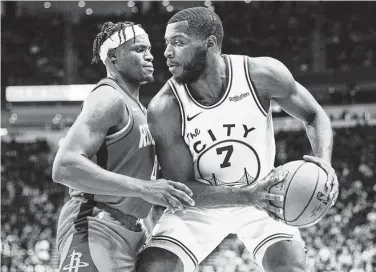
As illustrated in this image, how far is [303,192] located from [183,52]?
3.18ft

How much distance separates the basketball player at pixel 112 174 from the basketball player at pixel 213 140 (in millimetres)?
136

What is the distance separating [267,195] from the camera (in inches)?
115

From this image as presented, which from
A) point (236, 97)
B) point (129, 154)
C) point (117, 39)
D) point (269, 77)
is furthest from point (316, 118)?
point (117, 39)

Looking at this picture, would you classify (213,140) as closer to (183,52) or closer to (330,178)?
(183,52)

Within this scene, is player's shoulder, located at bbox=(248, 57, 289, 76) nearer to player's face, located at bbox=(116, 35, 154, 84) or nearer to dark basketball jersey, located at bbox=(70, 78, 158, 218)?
player's face, located at bbox=(116, 35, 154, 84)

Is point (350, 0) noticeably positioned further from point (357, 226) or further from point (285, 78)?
point (285, 78)

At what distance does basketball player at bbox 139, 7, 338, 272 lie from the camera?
3.26 meters

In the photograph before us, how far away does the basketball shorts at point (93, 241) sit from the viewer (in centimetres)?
294

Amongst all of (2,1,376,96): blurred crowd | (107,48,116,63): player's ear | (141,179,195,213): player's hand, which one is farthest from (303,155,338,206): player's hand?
(2,1,376,96): blurred crowd

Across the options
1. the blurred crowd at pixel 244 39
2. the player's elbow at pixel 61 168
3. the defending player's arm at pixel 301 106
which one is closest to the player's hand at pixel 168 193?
the player's elbow at pixel 61 168

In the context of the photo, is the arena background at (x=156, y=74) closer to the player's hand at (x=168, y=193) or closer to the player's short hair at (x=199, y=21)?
the player's short hair at (x=199, y=21)

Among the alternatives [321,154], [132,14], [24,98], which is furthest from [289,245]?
[132,14]

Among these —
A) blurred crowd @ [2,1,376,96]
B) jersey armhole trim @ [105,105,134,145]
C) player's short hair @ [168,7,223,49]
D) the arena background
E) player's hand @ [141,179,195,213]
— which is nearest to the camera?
player's hand @ [141,179,195,213]

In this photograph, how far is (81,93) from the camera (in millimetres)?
17438
